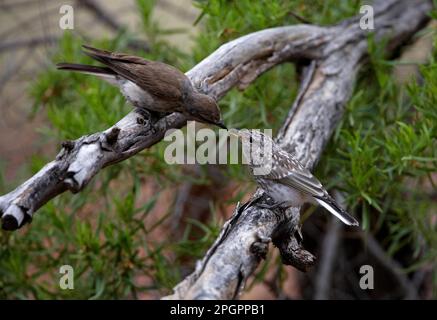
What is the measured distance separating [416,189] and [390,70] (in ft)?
2.55

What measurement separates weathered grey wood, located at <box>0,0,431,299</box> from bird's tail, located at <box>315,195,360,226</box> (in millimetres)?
139

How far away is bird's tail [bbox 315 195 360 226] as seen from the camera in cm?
290

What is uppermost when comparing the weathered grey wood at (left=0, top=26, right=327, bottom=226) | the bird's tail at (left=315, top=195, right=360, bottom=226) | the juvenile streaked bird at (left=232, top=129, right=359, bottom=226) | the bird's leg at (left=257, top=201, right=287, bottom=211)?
the weathered grey wood at (left=0, top=26, right=327, bottom=226)

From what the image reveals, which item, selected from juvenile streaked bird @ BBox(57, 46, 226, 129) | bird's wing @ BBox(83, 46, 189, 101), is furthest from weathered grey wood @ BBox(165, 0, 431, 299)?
bird's wing @ BBox(83, 46, 189, 101)

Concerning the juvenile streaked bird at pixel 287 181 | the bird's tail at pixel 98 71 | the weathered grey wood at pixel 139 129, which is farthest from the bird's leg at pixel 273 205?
the bird's tail at pixel 98 71

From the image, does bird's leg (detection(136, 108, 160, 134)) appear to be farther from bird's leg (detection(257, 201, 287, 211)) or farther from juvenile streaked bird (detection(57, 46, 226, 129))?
bird's leg (detection(257, 201, 287, 211))

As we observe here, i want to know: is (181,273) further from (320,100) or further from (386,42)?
(386,42)

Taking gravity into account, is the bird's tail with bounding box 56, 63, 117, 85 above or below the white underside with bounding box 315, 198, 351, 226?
above

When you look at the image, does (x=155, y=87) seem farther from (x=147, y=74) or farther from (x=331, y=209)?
(x=331, y=209)

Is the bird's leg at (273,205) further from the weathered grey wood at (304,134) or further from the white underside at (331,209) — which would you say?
the white underside at (331,209)

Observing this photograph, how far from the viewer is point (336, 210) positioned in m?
2.96

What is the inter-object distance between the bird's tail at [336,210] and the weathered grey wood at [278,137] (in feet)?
0.46

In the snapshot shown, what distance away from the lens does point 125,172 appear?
402 cm

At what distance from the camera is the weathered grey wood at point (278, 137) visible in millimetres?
2283
